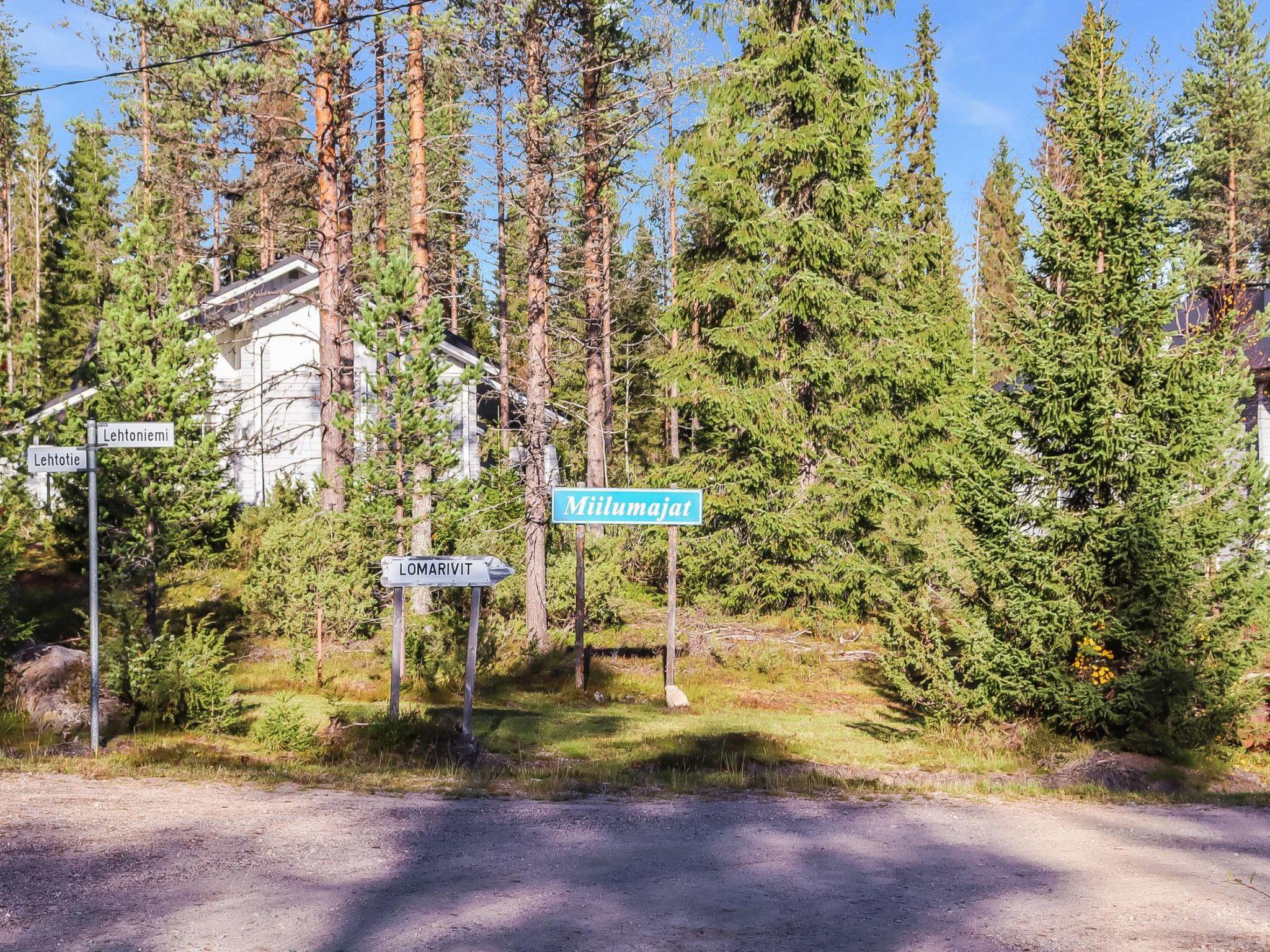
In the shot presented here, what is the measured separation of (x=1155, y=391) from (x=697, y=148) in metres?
12.5

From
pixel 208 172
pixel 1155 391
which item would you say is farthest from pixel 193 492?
pixel 1155 391

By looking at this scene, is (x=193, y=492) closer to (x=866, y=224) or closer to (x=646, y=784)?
(x=646, y=784)

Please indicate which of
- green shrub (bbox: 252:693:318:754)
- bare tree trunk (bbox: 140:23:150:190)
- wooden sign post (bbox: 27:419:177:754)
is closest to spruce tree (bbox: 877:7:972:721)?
green shrub (bbox: 252:693:318:754)

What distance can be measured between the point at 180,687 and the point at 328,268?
10.3m

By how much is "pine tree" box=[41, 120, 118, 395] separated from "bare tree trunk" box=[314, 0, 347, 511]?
21.8 m

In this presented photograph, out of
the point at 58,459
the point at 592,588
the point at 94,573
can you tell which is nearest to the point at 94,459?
the point at 58,459

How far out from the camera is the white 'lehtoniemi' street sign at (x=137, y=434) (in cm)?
1126

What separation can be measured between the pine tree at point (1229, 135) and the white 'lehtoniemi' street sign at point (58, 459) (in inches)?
1896

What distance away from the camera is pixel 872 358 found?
72.6 ft

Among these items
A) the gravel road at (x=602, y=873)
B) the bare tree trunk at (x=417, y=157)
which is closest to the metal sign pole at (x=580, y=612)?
the bare tree trunk at (x=417, y=157)

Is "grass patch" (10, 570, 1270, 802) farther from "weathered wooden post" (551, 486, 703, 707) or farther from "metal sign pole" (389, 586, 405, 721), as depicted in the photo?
"weathered wooden post" (551, 486, 703, 707)

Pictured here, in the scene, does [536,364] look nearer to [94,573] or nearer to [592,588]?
[592,588]

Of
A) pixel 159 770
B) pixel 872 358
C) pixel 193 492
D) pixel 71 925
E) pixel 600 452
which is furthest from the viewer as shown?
pixel 600 452

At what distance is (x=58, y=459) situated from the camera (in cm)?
1111
